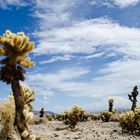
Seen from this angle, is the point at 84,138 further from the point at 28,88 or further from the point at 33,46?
the point at 33,46

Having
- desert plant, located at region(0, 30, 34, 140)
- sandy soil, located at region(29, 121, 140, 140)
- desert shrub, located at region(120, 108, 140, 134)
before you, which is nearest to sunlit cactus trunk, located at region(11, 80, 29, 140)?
desert plant, located at region(0, 30, 34, 140)

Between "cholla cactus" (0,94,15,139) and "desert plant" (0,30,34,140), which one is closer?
"desert plant" (0,30,34,140)

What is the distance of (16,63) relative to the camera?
1225 centimetres

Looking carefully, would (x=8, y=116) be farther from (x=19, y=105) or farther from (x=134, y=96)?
(x=134, y=96)

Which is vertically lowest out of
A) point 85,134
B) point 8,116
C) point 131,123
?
point 8,116

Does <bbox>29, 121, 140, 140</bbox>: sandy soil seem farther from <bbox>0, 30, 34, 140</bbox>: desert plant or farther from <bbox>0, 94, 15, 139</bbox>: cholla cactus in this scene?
<bbox>0, 30, 34, 140</bbox>: desert plant

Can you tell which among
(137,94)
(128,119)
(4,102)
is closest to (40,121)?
(137,94)

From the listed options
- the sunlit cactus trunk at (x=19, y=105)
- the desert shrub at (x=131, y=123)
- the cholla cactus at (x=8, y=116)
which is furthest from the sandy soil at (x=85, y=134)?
the sunlit cactus trunk at (x=19, y=105)

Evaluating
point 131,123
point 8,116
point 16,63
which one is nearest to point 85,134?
point 131,123

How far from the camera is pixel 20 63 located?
12.3 meters

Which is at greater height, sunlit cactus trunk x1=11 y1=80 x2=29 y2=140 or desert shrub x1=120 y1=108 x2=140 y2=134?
desert shrub x1=120 y1=108 x2=140 y2=134

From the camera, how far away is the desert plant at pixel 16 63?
38.6 ft

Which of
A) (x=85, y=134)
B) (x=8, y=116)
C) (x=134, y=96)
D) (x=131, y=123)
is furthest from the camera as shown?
(x=134, y=96)

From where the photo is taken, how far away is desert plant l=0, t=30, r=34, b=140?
11766mm
